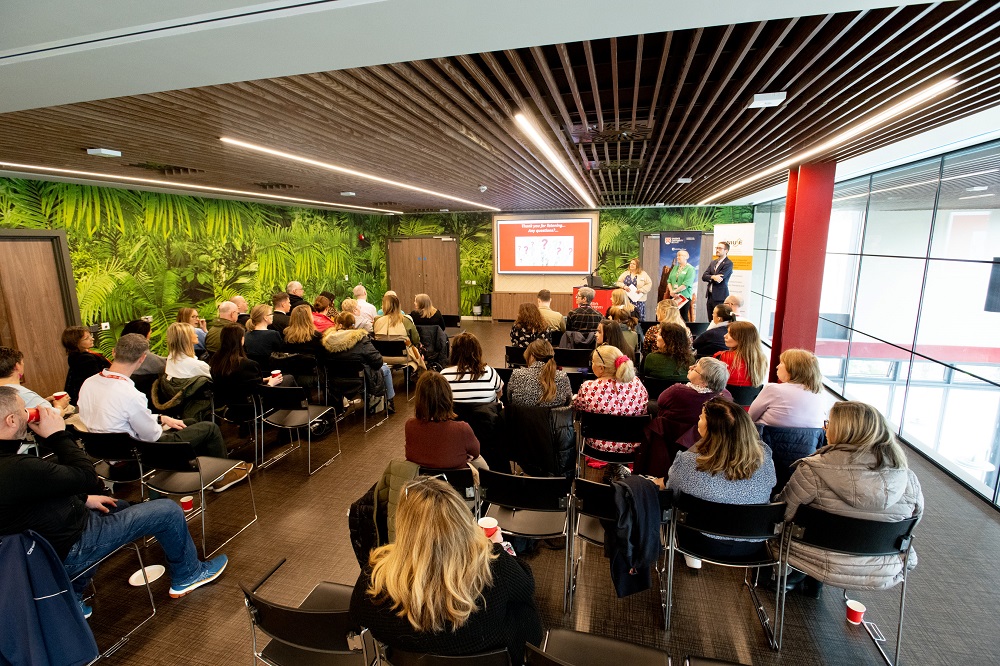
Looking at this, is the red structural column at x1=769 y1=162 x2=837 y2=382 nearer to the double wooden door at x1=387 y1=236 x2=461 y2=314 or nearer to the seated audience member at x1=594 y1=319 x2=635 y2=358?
the seated audience member at x1=594 y1=319 x2=635 y2=358

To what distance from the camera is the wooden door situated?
5.54 m

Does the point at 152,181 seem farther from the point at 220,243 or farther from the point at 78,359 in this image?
the point at 78,359

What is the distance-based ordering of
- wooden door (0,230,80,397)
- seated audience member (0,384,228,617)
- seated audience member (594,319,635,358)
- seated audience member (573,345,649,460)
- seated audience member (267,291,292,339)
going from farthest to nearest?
seated audience member (267,291,292,339)
wooden door (0,230,80,397)
seated audience member (594,319,635,358)
seated audience member (573,345,649,460)
seated audience member (0,384,228,617)

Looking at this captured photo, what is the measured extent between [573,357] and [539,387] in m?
2.19

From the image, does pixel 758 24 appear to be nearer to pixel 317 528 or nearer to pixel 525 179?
pixel 317 528

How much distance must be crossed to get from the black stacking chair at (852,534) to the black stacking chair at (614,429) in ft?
3.95

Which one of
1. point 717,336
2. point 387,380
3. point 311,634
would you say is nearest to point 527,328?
point 387,380

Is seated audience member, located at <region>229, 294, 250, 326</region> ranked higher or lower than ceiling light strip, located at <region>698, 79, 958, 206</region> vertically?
lower

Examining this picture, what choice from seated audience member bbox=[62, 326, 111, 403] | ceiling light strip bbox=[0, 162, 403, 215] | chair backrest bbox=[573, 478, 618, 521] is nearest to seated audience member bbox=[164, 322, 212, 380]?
seated audience member bbox=[62, 326, 111, 403]

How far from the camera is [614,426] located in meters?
3.45

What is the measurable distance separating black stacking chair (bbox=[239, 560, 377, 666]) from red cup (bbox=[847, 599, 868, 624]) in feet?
8.74

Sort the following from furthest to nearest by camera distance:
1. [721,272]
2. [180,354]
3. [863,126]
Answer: [721,272] < [180,354] < [863,126]

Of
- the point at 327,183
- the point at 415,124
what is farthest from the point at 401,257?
the point at 415,124

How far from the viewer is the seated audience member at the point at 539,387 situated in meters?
3.34
